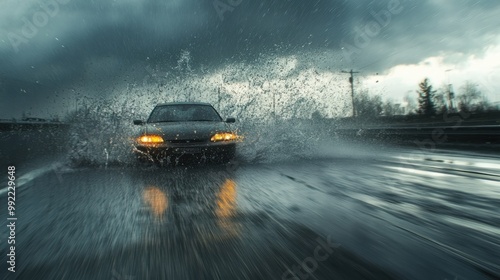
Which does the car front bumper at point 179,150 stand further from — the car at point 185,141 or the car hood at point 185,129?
the car hood at point 185,129

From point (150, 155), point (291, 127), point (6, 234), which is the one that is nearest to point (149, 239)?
point (6, 234)

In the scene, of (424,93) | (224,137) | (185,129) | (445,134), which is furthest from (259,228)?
(424,93)

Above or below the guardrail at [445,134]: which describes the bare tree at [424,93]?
above

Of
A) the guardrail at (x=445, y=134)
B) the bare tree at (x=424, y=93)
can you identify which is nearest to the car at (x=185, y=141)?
the guardrail at (x=445, y=134)

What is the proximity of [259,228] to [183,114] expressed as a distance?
6907 mm

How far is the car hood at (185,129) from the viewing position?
27.8 feet

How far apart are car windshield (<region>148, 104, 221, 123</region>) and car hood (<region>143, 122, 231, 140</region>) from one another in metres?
0.68

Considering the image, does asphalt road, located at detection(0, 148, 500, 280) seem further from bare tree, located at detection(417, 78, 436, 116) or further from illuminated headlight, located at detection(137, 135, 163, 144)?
bare tree, located at detection(417, 78, 436, 116)

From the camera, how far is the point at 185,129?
8.70 meters

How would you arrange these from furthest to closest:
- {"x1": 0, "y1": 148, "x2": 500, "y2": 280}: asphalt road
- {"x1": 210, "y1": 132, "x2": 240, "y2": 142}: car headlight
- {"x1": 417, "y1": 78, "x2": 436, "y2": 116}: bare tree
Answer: {"x1": 417, "y1": 78, "x2": 436, "y2": 116}: bare tree
{"x1": 210, "y1": 132, "x2": 240, "y2": 142}: car headlight
{"x1": 0, "y1": 148, "x2": 500, "y2": 280}: asphalt road

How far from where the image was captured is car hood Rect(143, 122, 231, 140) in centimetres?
846

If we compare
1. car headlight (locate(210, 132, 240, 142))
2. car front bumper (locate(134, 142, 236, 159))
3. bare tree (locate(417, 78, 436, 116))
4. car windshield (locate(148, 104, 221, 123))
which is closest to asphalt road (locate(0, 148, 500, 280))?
car front bumper (locate(134, 142, 236, 159))

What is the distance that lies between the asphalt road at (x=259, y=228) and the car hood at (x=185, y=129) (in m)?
1.57

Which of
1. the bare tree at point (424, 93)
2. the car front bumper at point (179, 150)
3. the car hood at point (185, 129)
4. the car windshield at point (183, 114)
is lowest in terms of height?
the car front bumper at point (179, 150)
